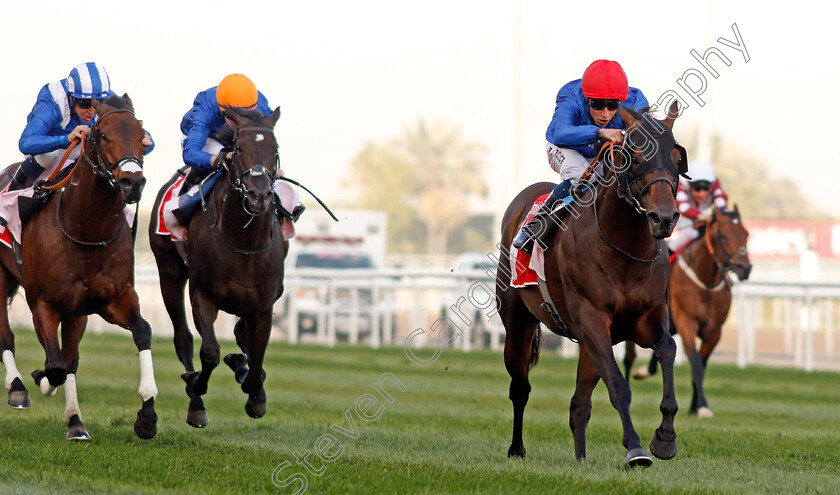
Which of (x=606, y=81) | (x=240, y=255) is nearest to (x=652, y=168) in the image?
(x=606, y=81)

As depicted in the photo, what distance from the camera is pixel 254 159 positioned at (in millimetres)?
6406

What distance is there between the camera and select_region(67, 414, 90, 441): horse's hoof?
6684 mm

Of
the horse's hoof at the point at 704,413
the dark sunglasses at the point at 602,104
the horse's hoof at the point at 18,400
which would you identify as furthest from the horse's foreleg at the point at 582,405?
the horse's hoof at the point at 704,413

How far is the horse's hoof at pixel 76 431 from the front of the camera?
263 inches

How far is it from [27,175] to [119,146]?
1596mm

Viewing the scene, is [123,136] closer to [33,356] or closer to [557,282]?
[557,282]

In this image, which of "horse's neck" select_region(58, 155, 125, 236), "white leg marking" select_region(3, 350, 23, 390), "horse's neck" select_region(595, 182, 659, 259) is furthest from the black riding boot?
"white leg marking" select_region(3, 350, 23, 390)

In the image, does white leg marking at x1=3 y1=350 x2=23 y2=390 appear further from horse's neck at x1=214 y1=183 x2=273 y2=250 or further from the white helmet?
the white helmet

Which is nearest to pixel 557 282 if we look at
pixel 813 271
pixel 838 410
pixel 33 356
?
pixel 838 410

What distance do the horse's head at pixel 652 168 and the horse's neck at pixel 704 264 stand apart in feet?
17.3

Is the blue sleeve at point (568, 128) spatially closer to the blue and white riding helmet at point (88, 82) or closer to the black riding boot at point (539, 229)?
the black riding boot at point (539, 229)

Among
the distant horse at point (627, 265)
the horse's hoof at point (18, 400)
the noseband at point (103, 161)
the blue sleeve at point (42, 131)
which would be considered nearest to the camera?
the distant horse at point (627, 265)

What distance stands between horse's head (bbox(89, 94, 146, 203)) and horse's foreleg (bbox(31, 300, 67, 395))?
91 cm

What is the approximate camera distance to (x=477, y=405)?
10.6 meters
